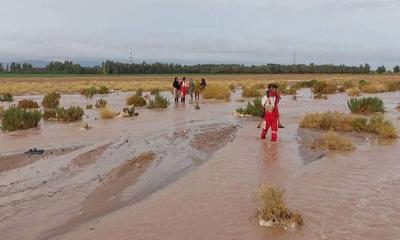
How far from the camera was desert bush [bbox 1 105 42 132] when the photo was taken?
1941cm

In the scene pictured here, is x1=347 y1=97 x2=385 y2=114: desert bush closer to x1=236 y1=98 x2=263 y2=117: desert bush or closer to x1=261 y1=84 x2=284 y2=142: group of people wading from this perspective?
x1=236 y1=98 x2=263 y2=117: desert bush

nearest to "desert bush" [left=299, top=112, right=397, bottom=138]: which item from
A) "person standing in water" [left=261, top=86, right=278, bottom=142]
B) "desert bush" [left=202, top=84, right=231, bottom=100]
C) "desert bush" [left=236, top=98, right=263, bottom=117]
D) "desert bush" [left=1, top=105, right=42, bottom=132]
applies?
"person standing in water" [left=261, top=86, right=278, bottom=142]

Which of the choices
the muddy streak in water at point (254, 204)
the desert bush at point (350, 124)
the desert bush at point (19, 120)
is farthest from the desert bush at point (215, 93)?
the muddy streak in water at point (254, 204)

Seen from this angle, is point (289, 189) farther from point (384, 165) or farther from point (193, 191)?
point (384, 165)

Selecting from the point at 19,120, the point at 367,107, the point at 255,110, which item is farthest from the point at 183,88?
the point at 19,120

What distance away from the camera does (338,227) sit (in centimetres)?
775

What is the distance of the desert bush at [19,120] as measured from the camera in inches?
764

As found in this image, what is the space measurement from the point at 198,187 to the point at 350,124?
1024 cm

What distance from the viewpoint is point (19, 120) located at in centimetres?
1981

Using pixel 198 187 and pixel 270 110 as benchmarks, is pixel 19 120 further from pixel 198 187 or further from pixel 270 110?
pixel 198 187

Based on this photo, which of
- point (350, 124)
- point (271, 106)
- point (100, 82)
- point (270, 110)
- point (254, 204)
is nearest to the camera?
point (254, 204)

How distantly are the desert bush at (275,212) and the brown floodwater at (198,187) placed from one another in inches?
7.0

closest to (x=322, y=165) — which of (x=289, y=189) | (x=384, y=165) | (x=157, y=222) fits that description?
(x=384, y=165)

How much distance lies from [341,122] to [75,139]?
30.3 ft
